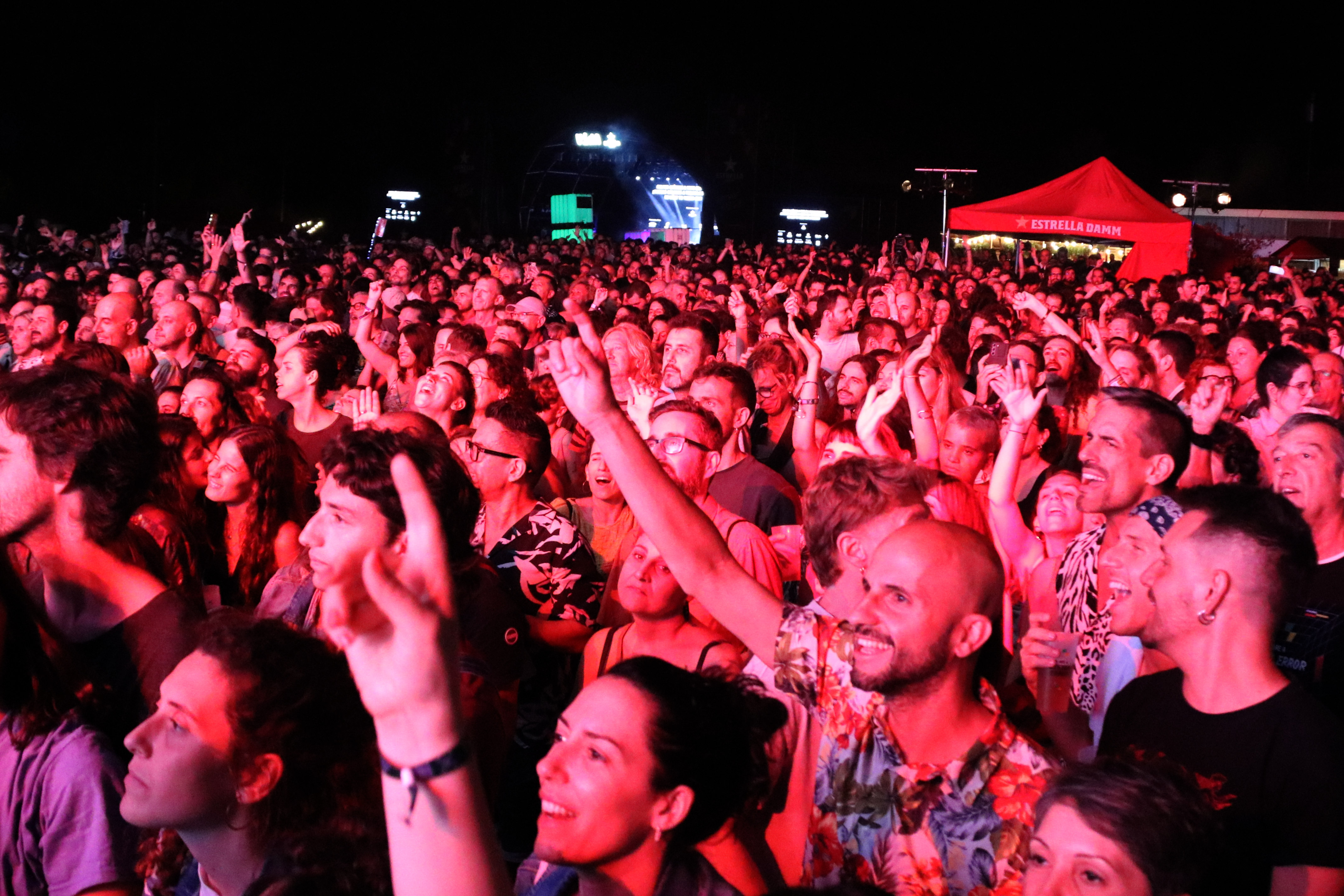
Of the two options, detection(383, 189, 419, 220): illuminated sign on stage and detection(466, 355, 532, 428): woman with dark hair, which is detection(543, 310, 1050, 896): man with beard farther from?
detection(383, 189, 419, 220): illuminated sign on stage

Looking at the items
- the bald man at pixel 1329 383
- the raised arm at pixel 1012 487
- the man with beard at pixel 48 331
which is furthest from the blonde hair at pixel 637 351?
the bald man at pixel 1329 383

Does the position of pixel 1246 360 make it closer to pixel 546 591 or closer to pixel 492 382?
pixel 492 382

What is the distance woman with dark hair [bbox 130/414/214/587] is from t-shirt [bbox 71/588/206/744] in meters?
0.31

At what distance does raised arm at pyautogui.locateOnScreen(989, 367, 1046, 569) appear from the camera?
445cm

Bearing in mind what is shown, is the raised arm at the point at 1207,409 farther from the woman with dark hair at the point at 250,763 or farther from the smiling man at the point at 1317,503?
→ the woman with dark hair at the point at 250,763

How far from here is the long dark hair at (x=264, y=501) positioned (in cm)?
418

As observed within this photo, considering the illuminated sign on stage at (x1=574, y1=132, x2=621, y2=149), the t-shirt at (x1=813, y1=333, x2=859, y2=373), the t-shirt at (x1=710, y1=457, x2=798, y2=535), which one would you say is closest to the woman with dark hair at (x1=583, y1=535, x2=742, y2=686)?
the t-shirt at (x1=710, y1=457, x2=798, y2=535)

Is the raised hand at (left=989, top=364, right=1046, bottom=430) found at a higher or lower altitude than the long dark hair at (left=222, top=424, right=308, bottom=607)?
higher

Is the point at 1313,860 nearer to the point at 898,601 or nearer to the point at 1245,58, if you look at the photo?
the point at 898,601

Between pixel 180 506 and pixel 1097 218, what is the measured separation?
54.9 feet

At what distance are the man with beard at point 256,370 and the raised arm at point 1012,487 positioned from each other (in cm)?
375

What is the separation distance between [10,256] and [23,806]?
16.6 meters

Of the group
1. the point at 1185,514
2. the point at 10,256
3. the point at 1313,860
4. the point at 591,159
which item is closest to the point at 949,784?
the point at 1313,860

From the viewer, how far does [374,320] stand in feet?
28.1
